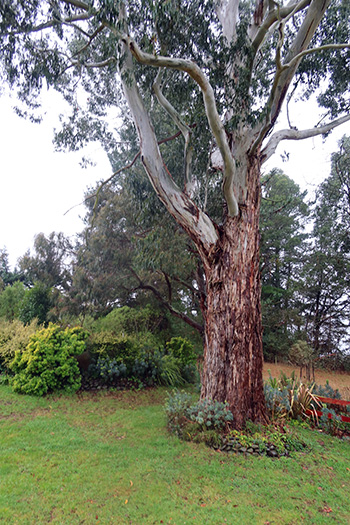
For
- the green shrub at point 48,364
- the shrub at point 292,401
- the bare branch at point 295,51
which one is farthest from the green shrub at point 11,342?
the bare branch at point 295,51

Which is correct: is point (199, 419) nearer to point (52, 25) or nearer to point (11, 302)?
point (52, 25)

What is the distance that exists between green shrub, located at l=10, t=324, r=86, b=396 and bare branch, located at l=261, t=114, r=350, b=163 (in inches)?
218

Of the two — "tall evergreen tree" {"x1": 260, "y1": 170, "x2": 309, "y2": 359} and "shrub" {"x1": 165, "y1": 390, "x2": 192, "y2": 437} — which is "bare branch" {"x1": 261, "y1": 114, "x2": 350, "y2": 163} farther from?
"tall evergreen tree" {"x1": 260, "y1": 170, "x2": 309, "y2": 359}

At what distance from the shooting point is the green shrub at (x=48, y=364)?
246 inches

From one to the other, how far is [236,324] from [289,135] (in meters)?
4.27

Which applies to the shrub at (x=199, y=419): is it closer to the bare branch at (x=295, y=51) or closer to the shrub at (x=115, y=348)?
the shrub at (x=115, y=348)

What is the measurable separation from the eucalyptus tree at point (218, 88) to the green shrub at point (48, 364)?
3.07 metres

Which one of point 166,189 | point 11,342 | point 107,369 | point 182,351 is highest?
point 166,189

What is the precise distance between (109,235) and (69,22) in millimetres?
5729

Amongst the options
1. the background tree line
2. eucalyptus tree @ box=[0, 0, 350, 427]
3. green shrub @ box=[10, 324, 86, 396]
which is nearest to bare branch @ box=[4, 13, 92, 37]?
eucalyptus tree @ box=[0, 0, 350, 427]

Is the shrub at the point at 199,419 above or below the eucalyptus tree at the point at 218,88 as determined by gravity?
below

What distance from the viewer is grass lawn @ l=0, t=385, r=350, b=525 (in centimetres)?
273

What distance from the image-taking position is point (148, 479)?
330 cm

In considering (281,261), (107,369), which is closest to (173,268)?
(107,369)
